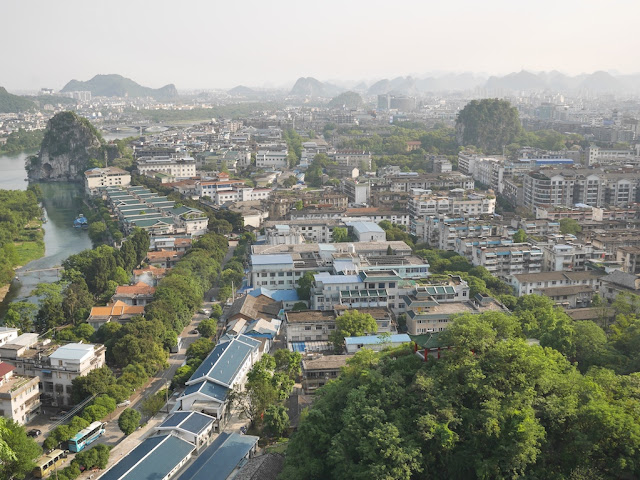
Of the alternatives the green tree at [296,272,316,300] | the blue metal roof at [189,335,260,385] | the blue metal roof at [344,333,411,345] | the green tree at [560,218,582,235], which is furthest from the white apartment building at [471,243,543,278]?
the blue metal roof at [189,335,260,385]

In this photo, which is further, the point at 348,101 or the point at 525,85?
the point at 525,85

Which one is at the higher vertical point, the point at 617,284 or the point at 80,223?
the point at 617,284

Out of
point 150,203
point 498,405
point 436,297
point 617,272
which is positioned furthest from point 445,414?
point 150,203

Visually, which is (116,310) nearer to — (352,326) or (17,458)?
(352,326)

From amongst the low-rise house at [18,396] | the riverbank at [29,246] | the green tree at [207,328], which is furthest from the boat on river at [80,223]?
the low-rise house at [18,396]

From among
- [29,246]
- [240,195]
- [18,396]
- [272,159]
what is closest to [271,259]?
[18,396]

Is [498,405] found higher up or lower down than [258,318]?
higher up

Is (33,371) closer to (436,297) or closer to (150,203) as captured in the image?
(436,297)
